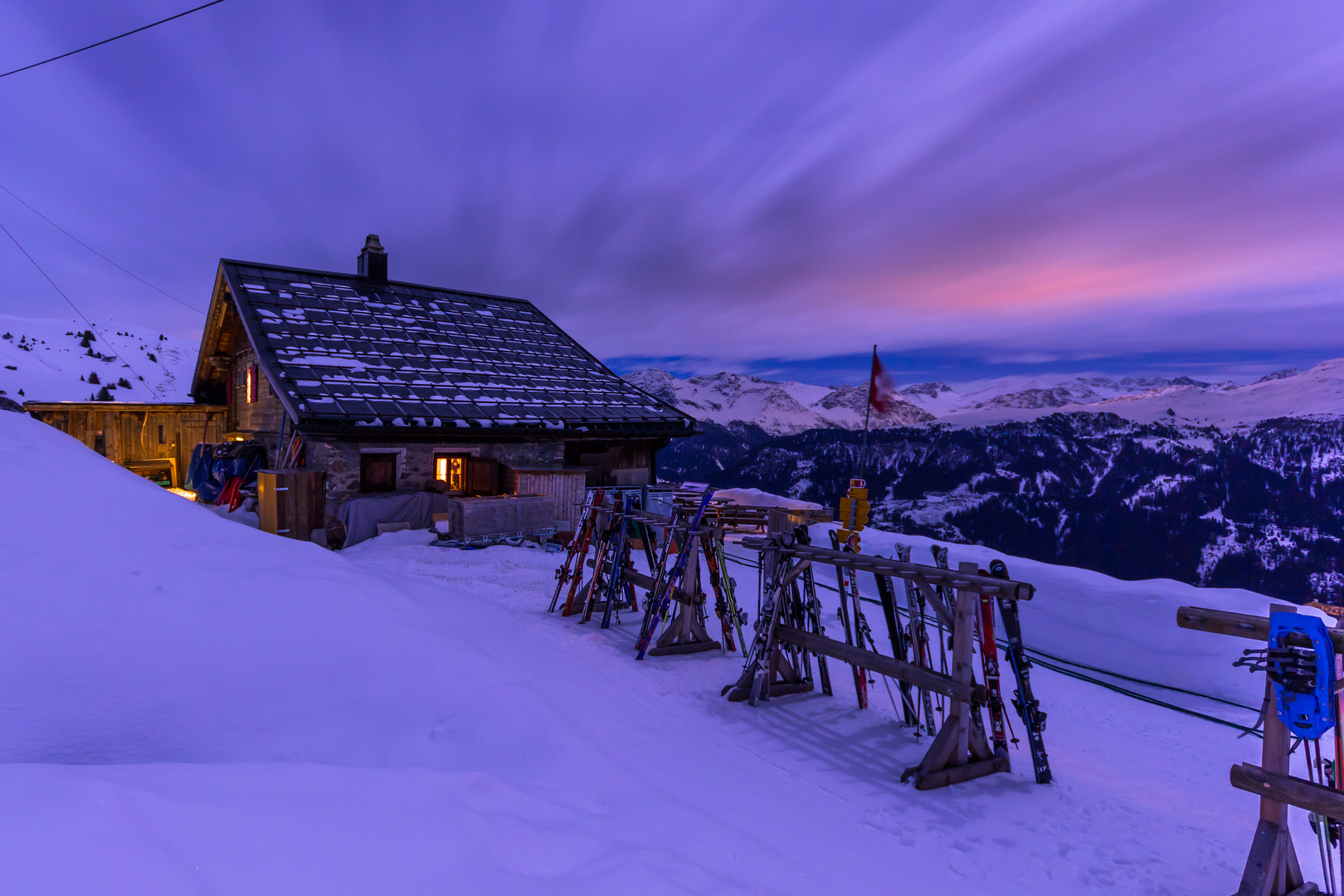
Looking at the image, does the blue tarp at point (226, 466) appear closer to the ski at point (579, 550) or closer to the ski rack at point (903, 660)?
the ski at point (579, 550)

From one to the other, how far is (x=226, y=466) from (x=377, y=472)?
5.73 meters

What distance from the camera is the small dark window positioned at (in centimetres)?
1395

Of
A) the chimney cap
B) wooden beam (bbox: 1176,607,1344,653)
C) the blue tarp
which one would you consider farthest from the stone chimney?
wooden beam (bbox: 1176,607,1344,653)

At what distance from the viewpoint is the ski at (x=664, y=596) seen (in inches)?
301

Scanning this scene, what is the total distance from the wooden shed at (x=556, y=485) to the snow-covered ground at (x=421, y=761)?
6995mm

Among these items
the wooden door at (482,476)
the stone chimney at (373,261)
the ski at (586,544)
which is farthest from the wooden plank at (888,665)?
the stone chimney at (373,261)

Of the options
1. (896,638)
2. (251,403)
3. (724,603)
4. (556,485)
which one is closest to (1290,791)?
(896,638)

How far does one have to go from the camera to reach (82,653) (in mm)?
3730

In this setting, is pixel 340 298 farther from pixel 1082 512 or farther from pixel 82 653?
pixel 1082 512

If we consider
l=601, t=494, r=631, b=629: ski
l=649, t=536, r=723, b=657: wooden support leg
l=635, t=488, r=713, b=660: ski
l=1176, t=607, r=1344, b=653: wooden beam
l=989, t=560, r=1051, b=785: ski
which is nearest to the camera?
l=1176, t=607, r=1344, b=653: wooden beam

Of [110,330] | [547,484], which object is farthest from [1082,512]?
[110,330]

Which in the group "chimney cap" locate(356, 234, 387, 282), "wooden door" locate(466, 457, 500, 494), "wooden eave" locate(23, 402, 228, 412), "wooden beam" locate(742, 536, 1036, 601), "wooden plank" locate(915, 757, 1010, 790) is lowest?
"wooden plank" locate(915, 757, 1010, 790)

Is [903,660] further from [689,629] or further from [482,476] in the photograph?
[482,476]

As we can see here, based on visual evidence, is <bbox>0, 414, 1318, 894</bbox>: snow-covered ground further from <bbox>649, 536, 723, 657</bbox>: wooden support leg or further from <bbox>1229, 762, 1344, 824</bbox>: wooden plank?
<bbox>1229, 762, 1344, 824</bbox>: wooden plank
